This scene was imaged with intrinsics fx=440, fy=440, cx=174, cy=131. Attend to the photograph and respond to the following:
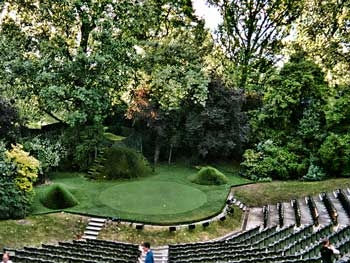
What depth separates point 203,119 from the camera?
34844mm

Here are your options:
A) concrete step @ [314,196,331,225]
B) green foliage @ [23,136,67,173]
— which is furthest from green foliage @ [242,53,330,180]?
green foliage @ [23,136,67,173]

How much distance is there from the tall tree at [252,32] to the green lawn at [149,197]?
1546 centimetres

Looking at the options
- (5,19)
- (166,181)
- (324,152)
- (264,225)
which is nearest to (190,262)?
(264,225)

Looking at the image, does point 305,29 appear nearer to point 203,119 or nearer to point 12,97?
point 203,119

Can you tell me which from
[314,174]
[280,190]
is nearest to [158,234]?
[280,190]

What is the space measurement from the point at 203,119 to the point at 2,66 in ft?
50.5

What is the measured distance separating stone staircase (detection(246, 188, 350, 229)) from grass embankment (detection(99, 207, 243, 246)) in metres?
2.56

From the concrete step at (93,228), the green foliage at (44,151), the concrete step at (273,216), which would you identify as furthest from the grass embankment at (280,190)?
the green foliage at (44,151)

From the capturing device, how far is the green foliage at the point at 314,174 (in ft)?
108

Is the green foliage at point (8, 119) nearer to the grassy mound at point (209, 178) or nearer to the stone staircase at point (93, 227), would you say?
the stone staircase at point (93, 227)

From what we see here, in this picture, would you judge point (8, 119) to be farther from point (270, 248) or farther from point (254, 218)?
point (270, 248)

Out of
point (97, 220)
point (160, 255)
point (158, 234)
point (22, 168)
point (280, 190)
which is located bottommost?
point (160, 255)

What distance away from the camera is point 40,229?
76.0ft

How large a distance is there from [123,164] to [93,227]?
909 cm
